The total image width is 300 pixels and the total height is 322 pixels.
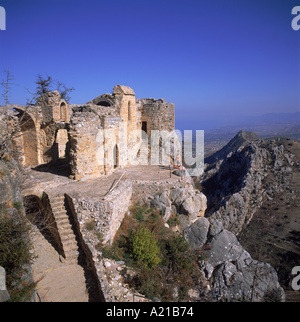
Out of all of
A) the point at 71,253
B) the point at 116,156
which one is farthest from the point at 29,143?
the point at 71,253

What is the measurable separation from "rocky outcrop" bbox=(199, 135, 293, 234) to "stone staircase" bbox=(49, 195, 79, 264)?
89.2 feet

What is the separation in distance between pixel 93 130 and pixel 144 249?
702 cm

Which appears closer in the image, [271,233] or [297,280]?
[297,280]

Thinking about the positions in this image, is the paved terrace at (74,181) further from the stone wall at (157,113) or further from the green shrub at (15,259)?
the stone wall at (157,113)

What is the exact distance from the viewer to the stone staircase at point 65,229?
9.34m

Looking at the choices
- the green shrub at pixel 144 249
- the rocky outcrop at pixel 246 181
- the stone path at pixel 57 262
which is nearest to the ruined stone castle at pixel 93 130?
the stone path at pixel 57 262

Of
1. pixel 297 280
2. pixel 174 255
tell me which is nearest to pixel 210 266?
pixel 174 255

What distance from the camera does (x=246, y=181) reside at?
43125 mm

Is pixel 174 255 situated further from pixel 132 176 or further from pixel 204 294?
pixel 132 176

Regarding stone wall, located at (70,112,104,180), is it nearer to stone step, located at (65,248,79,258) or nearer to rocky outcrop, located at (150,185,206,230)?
rocky outcrop, located at (150,185,206,230)

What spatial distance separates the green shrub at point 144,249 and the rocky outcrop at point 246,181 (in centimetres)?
2547

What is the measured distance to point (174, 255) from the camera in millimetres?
10727

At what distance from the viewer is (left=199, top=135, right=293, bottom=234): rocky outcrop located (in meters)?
37.7
